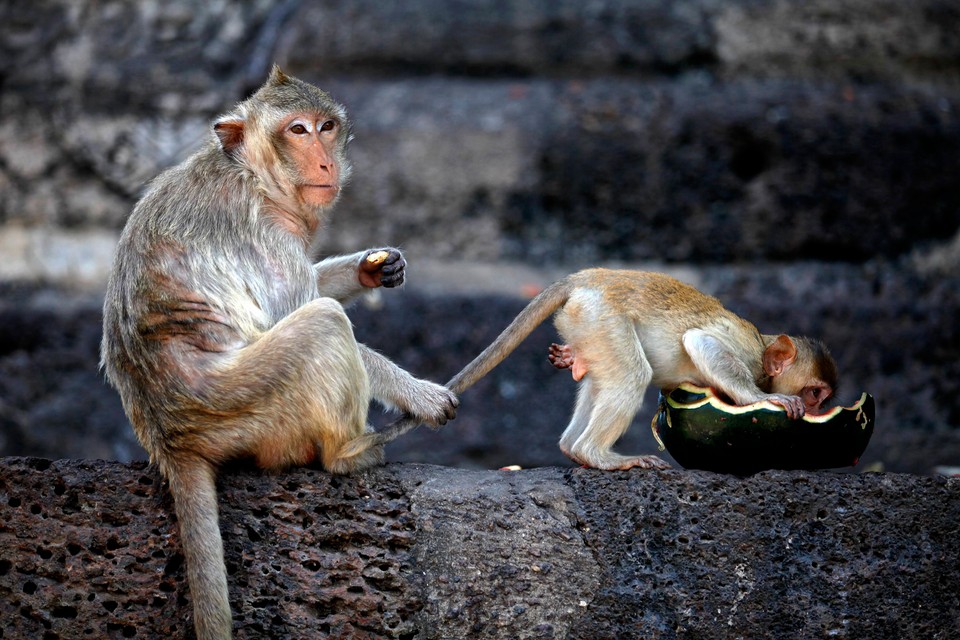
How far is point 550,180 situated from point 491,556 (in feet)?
12.7

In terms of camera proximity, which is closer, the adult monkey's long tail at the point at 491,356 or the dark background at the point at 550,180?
the adult monkey's long tail at the point at 491,356

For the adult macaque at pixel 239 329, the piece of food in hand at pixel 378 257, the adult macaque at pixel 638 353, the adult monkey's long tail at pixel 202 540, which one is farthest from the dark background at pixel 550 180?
the adult monkey's long tail at pixel 202 540

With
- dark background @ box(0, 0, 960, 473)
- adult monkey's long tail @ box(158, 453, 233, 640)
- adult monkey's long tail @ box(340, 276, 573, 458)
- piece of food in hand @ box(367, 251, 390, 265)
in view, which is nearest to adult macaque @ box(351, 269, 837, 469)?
adult monkey's long tail @ box(340, 276, 573, 458)

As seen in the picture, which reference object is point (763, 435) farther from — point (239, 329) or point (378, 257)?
point (239, 329)

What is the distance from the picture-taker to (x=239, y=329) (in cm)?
408

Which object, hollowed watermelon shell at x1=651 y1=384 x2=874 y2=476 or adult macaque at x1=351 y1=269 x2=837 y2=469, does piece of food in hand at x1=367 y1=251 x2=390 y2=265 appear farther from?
hollowed watermelon shell at x1=651 y1=384 x2=874 y2=476

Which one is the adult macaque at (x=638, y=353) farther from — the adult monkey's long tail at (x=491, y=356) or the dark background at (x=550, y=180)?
the dark background at (x=550, y=180)

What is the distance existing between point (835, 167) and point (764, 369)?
322 cm

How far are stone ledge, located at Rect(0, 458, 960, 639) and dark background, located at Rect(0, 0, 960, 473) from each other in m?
3.18

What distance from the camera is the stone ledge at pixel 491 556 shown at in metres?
3.94

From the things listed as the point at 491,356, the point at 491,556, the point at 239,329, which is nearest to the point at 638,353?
the point at 491,356

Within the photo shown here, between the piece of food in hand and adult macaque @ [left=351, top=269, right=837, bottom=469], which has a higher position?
the piece of food in hand

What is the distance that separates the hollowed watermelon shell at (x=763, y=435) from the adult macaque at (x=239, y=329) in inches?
34.0

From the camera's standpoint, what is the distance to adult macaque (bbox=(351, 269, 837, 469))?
437 cm
